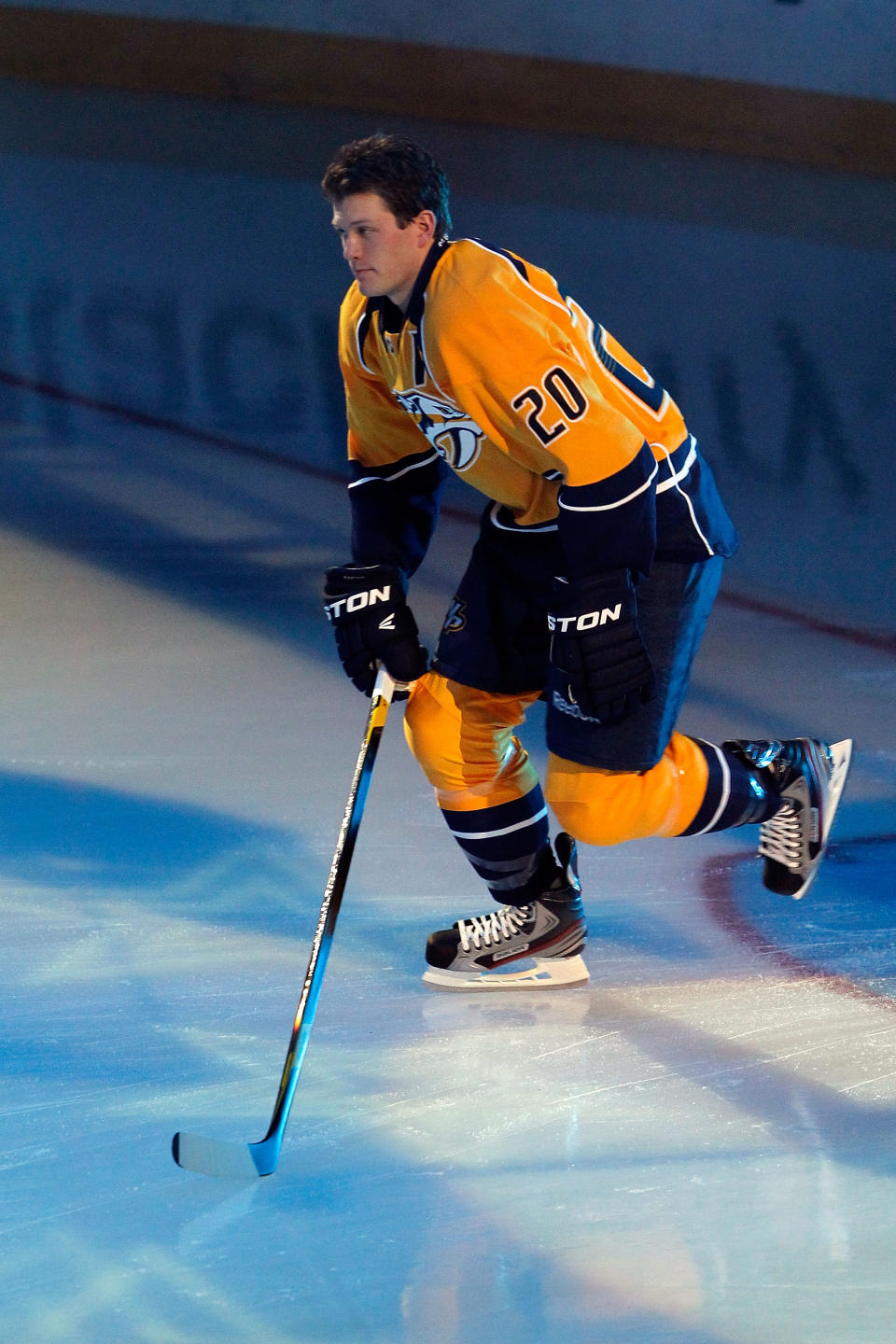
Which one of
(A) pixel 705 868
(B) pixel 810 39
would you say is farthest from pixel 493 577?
(B) pixel 810 39

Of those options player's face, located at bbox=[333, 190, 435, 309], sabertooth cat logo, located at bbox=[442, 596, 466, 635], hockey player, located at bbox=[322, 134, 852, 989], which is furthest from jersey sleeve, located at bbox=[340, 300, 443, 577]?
player's face, located at bbox=[333, 190, 435, 309]

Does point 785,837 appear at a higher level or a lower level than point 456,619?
lower

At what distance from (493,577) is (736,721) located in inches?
40.7

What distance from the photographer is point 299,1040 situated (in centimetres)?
169

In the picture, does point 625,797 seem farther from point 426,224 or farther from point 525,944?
point 426,224

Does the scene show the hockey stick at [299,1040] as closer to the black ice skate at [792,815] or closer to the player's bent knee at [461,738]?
the player's bent knee at [461,738]

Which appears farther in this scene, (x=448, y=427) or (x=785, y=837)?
(x=785, y=837)

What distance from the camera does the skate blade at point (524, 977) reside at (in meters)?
2.04

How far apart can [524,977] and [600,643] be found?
1.76 feet

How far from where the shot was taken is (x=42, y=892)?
2219 mm

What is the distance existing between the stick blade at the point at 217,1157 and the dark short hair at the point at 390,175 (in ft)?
3.34

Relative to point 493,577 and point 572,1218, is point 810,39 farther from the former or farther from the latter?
point 572,1218

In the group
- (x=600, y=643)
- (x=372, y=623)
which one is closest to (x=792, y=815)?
(x=600, y=643)

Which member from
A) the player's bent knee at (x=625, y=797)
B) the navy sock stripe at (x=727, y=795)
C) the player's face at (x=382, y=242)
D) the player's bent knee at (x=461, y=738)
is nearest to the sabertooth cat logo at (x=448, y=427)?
the player's face at (x=382, y=242)
